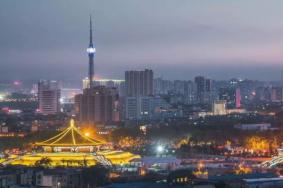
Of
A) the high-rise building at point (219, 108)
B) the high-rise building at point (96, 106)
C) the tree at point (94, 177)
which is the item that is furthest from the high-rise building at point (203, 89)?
the tree at point (94, 177)

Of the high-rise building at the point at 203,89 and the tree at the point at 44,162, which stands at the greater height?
the high-rise building at the point at 203,89

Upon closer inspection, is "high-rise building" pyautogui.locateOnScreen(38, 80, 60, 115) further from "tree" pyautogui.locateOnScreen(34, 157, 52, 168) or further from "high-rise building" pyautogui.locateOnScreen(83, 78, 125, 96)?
"tree" pyautogui.locateOnScreen(34, 157, 52, 168)

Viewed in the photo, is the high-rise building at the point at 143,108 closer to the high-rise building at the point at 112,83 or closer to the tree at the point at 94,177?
the high-rise building at the point at 112,83

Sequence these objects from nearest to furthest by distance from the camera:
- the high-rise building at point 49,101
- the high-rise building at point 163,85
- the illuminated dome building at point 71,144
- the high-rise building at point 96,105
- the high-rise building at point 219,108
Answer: the illuminated dome building at point 71,144
the high-rise building at point 96,105
the high-rise building at point 219,108
the high-rise building at point 49,101
the high-rise building at point 163,85

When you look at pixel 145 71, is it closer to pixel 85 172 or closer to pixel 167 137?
pixel 167 137

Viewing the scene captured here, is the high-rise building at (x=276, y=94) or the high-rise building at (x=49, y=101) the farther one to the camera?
the high-rise building at (x=276, y=94)

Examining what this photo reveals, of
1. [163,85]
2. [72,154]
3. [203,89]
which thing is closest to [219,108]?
[203,89]

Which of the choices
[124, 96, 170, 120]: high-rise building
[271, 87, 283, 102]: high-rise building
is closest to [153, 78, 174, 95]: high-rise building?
[271, 87, 283, 102]: high-rise building
